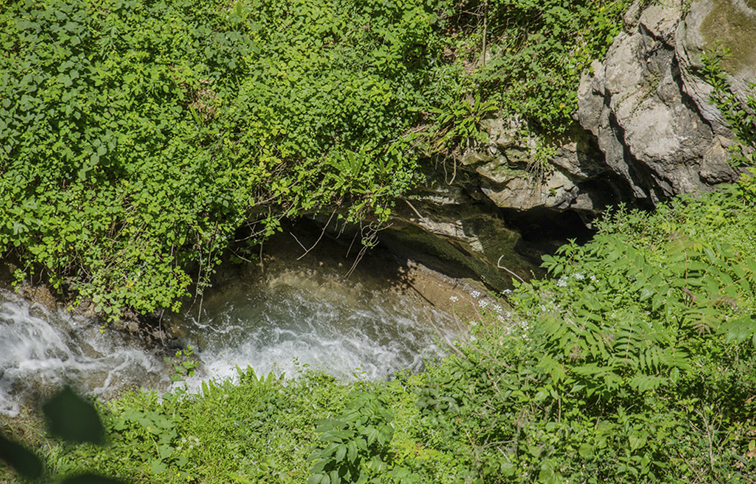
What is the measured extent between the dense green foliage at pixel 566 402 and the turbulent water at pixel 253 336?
0.71 m

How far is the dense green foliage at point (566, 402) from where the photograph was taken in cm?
354

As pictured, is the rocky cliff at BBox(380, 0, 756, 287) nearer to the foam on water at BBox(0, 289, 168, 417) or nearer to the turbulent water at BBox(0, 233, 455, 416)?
the turbulent water at BBox(0, 233, 455, 416)

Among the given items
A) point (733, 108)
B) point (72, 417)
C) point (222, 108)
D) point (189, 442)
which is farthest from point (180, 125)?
point (733, 108)

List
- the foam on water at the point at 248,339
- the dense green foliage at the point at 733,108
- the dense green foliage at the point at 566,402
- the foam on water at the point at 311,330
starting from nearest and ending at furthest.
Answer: the dense green foliage at the point at 566,402 → the dense green foliage at the point at 733,108 → the foam on water at the point at 248,339 → the foam on water at the point at 311,330

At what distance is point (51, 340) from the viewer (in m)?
6.24

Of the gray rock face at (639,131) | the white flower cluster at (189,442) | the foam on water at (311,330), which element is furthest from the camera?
the foam on water at (311,330)

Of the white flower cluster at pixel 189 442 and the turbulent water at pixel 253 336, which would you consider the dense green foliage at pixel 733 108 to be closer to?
the turbulent water at pixel 253 336

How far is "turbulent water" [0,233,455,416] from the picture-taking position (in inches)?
239

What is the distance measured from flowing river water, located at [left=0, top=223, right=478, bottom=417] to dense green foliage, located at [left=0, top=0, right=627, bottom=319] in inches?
28.3

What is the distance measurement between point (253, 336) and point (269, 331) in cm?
26

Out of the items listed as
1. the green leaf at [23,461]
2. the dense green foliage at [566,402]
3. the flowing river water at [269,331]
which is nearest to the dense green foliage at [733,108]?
the dense green foliage at [566,402]

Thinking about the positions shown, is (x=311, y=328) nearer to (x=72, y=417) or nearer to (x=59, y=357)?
(x=59, y=357)

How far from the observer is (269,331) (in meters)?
7.62

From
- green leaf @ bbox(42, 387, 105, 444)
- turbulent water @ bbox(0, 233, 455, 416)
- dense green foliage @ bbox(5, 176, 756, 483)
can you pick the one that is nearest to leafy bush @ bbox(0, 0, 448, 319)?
turbulent water @ bbox(0, 233, 455, 416)
